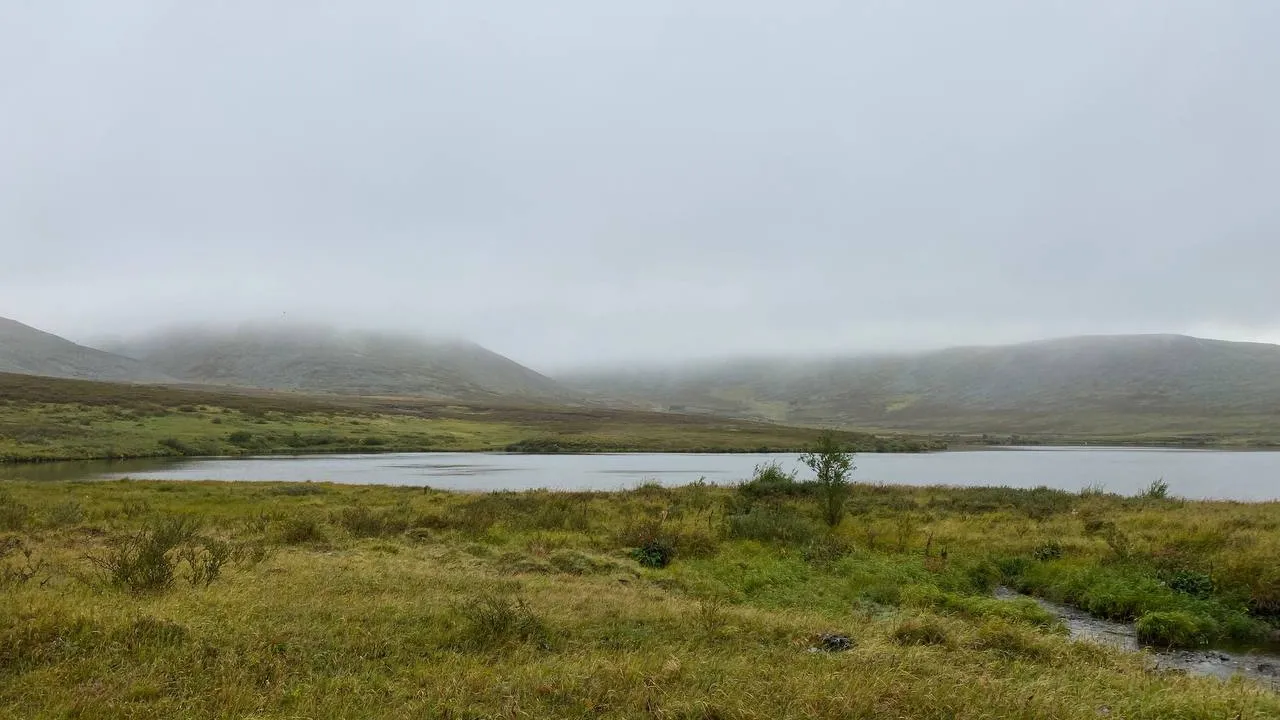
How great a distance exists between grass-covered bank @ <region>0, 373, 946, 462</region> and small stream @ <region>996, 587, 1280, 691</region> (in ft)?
120

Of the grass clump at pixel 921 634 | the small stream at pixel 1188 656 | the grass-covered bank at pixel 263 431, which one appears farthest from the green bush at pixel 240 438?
the small stream at pixel 1188 656

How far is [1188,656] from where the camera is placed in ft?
42.3

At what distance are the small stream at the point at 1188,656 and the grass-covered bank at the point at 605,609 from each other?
0.96m

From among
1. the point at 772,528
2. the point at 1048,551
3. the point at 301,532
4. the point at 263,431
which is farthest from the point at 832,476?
the point at 263,431

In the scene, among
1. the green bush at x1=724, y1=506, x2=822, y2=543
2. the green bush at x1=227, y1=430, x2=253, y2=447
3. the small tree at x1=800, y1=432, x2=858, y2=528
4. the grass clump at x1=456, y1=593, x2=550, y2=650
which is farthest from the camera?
the green bush at x1=227, y1=430, x2=253, y2=447

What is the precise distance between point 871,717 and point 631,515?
761 inches

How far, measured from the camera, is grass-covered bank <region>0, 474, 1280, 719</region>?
7.38 metres

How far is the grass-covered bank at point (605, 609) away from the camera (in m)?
7.38

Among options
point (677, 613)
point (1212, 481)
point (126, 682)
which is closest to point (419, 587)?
point (677, 613)

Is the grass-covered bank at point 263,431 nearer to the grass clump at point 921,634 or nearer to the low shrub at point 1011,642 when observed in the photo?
the low shrub at point 1011,642

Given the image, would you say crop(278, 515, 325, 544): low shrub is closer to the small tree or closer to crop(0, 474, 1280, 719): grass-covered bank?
crop(0, 474, 1280, 719): grass-covered bank

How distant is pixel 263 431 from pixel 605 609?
98.9 m

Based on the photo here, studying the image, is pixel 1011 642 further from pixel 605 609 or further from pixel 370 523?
pixel 370 523

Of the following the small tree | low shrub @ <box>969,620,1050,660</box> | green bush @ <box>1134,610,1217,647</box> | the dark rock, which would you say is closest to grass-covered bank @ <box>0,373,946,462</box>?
the small tree
